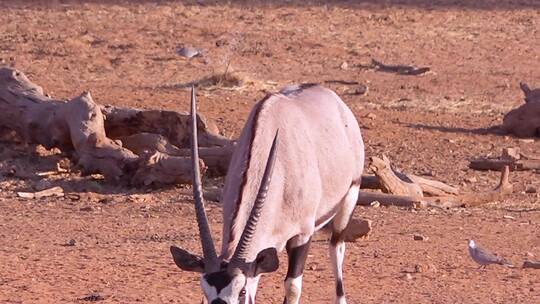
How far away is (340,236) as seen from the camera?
894 centimetres

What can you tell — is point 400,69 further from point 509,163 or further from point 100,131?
point 100,131

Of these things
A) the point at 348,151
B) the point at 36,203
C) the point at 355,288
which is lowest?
the point at 36,203

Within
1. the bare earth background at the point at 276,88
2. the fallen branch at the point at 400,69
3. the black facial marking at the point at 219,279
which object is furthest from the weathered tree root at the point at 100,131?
the fallen branch at the point at 400,69

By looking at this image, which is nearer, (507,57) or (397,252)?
(397,252)

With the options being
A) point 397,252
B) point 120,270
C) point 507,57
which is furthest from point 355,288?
point 507,57

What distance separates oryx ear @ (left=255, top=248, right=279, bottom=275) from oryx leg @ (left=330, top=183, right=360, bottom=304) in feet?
5.95

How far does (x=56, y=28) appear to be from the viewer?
21797 mm

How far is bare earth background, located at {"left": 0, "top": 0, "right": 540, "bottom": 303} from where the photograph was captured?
9.30 metres

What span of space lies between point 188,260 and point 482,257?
3328 mm

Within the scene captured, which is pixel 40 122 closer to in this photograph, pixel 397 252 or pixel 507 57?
pixel 397 252

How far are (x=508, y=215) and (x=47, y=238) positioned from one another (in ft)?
12.8

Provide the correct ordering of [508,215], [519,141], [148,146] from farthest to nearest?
[519,141], [148,146], [508,215]

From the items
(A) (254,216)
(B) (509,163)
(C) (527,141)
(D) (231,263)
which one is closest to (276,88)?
(C) (527,141)

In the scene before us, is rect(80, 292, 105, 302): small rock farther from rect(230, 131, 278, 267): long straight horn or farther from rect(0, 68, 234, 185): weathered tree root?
rect(0, 68, 234, 185): weathered tree root
